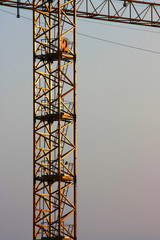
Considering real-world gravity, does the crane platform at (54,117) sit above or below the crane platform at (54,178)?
above

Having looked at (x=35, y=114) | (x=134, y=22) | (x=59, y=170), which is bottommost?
(x=59, y=170)

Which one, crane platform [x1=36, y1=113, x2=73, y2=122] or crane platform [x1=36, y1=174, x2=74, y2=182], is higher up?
crane platform [x1=36, y1=113, x2=73, y2=122]

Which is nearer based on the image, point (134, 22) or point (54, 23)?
point (54, 23)

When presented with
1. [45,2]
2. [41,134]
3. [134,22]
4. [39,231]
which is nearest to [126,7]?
[134,22]

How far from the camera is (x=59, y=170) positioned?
69.4 metres

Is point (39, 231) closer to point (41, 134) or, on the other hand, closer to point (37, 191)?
point (37, 191)

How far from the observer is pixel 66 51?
7188 centimetres

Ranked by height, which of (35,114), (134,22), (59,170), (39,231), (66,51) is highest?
(134,22)

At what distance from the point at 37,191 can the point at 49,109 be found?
6.61 meters

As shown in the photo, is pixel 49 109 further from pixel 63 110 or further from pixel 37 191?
pixel 37 191

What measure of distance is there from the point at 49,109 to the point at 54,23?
7.28 meters

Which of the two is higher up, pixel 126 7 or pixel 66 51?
pixel 126 7

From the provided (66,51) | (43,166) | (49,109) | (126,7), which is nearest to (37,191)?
(43,166)

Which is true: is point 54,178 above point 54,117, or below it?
below
